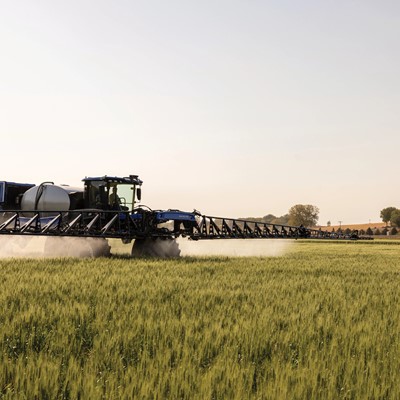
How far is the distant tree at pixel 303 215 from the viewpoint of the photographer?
476ft

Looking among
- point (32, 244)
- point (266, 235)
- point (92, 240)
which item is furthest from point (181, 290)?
Answer: point (266, 235)

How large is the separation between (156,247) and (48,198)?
521 cm

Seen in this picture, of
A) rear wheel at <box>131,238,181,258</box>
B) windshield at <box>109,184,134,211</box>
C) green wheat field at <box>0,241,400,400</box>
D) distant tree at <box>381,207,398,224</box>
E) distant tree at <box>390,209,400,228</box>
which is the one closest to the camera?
green wheat field at <box>0,241,400,400</box>

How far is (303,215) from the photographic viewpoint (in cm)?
14788

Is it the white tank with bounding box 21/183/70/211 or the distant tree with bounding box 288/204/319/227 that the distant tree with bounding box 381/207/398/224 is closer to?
the distant tree with bounding box 288/204/319/227

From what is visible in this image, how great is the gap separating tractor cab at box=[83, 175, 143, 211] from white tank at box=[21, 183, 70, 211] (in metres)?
1.76

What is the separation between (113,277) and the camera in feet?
35.2

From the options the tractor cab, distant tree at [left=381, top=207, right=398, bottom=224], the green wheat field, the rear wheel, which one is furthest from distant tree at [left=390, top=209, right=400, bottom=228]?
the green wheat field

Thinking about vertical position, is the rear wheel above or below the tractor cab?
below

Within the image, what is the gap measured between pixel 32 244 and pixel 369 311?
1524 cm

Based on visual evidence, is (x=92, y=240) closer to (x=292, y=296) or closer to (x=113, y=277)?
(x=113, y=277)

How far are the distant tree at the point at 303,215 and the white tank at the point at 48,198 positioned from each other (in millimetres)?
127062

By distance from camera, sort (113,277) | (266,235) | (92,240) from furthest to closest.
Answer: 1. (266,235)
2. (92,240)
3. (113,277)

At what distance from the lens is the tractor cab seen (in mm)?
19391
